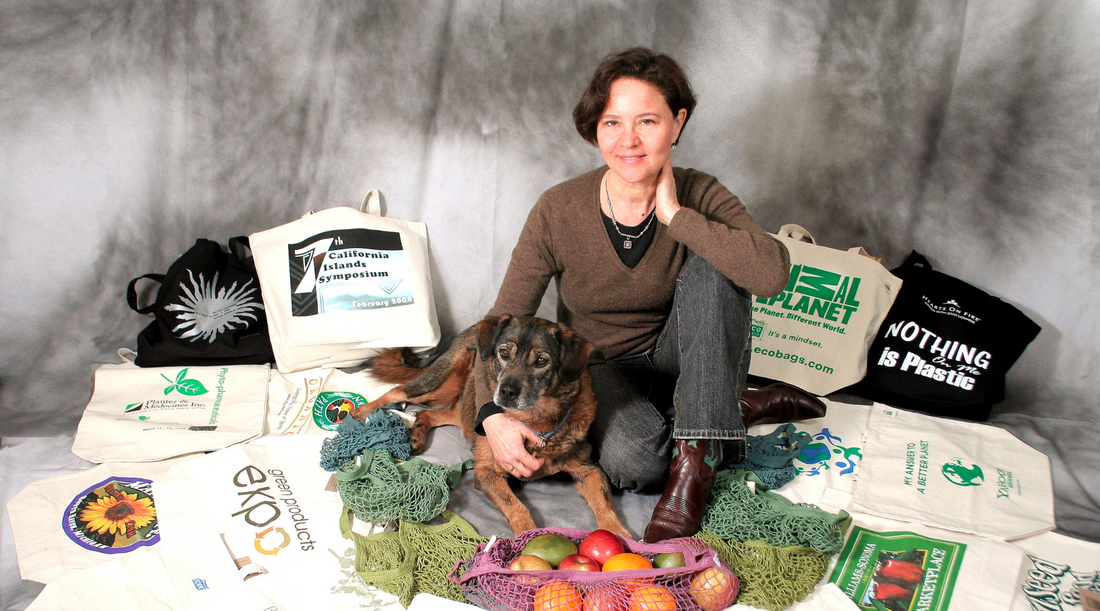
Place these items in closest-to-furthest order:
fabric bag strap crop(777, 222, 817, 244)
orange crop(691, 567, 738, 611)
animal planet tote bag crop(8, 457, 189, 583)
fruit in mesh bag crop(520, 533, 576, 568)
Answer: orange crop(691, 567, 738, 611), fruit in mesh bag crop(520, 533, 576, 568), animal planet tote bag crop(8, 457, 189, 583), fabric bag strap crop(777, 222, 817, 244)

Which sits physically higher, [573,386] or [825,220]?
[825,220]

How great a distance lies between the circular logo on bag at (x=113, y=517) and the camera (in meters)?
2.23

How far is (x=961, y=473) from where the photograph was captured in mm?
2766

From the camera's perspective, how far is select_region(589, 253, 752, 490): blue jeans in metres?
2.25

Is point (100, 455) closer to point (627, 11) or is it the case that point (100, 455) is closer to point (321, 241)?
point (321, 241)

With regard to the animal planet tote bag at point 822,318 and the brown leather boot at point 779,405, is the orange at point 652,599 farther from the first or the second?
the animal planet tote bag at point 822,318

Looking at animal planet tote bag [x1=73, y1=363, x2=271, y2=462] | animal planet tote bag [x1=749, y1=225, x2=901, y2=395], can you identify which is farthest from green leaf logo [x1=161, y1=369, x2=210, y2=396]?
animal planet tote bag [x1=749, y1=225, x2=901, y2=395]

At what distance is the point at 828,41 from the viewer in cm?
354

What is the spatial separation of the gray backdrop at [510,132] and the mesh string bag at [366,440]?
1406 millimetres

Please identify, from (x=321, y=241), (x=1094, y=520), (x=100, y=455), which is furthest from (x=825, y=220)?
(x=100, y=455)

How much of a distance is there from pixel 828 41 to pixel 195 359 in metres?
3.69

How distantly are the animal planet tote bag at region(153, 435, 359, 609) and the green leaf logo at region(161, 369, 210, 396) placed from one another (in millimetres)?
548

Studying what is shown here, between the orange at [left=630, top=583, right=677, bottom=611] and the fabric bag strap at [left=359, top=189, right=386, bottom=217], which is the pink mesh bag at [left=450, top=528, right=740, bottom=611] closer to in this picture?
the orange at [left=630, top=583, right=677, bottom=611]

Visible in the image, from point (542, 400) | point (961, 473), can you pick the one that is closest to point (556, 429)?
point (542, 400)
